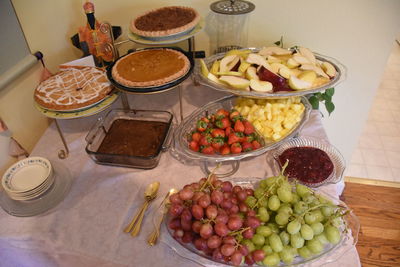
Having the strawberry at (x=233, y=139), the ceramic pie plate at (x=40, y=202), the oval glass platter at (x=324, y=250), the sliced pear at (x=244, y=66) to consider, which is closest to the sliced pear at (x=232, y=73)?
the sliced pear at (x=244, y=66)

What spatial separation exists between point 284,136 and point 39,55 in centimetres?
114

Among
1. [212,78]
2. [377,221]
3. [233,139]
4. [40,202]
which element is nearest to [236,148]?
[233,139]

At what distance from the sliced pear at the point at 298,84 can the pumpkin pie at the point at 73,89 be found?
A: 0.63 m

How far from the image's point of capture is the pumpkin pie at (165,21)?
1051 mm

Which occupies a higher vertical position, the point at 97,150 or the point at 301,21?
the point at 301,21

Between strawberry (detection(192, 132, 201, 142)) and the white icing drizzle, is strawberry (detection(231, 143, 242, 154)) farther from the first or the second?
the white icing drizzle

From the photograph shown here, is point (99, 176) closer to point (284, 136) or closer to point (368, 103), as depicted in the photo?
point (284, 136)

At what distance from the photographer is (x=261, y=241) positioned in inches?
25.0

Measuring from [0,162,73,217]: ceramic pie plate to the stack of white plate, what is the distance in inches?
0.8

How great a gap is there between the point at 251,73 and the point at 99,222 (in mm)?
663

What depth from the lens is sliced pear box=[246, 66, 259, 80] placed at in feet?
3.12

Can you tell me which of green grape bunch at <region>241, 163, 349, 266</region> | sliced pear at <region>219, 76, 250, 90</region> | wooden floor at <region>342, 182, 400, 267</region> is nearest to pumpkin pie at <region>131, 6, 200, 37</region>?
sliced pear at <region>219, 76, 250, 90</region>

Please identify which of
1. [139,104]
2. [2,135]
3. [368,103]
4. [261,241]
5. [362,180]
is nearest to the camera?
[261,241]

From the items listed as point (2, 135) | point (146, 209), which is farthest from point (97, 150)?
point (2, 135)
